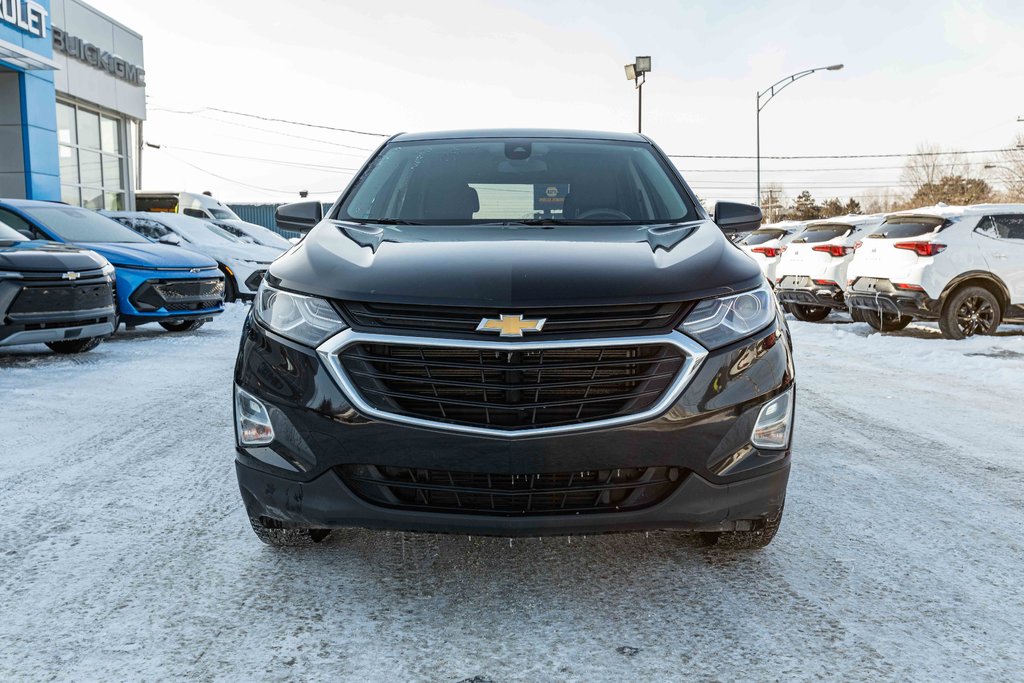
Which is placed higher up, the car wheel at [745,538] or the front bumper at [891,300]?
the front bumper at [891,300]

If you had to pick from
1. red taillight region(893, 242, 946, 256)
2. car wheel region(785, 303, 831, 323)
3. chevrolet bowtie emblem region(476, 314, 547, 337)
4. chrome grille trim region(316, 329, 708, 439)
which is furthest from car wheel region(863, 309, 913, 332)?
chevrolet bowtie emblem region(476, 314, 547, 337)

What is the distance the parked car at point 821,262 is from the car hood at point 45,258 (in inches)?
385

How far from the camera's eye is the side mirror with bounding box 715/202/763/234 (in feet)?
13.2

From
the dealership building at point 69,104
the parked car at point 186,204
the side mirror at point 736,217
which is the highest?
the dealership building at point 69,104

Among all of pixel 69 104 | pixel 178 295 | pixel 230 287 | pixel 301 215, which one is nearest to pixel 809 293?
pixel 178 295

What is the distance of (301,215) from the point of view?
409cm

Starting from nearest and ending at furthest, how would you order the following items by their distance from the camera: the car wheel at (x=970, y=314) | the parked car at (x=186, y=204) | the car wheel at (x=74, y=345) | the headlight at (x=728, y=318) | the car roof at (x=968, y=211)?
the headlight at (x=728, y=318), the car wheel at (x=74, y=345), the car wheel at (x=970, y=314), the car roof at (x=968, y=211), the parked car at (x=186, y=204)

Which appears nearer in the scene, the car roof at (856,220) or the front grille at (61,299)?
the front grille at (61,299)

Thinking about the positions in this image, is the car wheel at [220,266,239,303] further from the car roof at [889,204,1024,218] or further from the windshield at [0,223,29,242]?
the car roof at [889,204,1024,218]

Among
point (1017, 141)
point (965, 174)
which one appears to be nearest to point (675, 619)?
point (1017, 141)

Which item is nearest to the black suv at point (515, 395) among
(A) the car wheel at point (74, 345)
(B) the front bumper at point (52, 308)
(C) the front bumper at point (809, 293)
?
(B) the front bumper at point (52, 308)

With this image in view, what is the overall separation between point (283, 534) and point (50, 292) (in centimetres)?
577

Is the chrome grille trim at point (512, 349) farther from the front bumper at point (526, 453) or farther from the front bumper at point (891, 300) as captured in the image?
the front bumper at point (891, 300)

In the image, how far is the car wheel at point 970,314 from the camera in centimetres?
1116
